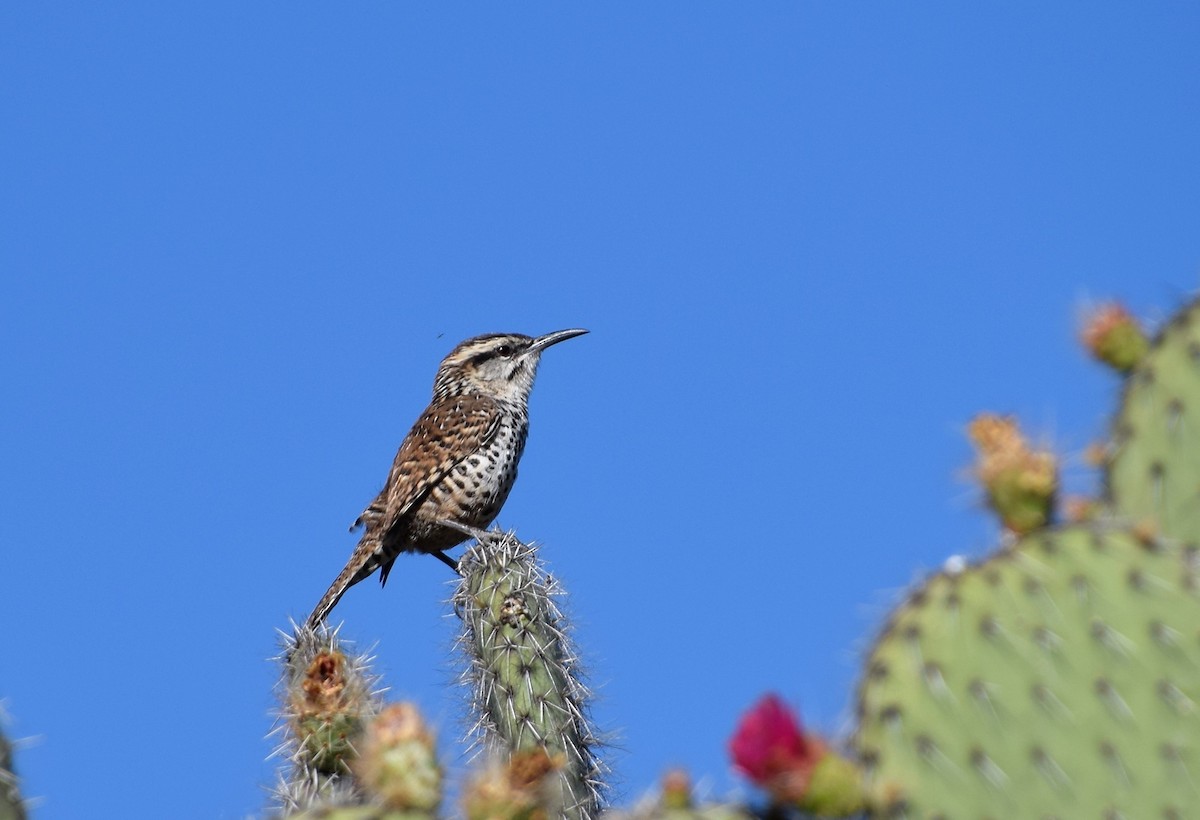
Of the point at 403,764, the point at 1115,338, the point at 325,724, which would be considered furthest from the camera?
the point at 325,724

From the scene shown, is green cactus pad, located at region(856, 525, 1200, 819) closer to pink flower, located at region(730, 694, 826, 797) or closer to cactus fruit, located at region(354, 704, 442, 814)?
pink flower, located at region(730, 694, 826, 797)

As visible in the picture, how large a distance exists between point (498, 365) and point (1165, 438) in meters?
5.59

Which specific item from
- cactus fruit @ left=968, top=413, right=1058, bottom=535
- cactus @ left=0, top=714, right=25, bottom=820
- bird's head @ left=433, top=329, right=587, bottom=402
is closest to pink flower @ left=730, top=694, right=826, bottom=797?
cactus fruit @ left=968, top=413, right=1058, bottom=535

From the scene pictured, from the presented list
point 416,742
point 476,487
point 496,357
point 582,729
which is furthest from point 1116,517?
point 496,357

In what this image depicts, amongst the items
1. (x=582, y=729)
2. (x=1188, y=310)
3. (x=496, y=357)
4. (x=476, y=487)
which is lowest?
(x=1188, y=310)

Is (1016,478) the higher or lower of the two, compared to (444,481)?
lower

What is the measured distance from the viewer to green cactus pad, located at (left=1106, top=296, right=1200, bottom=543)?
252 cm

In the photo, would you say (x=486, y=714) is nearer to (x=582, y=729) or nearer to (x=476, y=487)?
(x=582, y=729)

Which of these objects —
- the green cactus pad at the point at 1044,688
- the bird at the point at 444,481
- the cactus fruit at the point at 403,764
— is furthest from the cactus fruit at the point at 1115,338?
the bird at the point at 444,481

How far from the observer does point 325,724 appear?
→ 3.23 meters

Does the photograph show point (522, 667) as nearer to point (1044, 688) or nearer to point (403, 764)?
point (403, 764)

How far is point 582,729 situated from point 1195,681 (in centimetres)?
250

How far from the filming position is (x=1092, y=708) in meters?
2.14

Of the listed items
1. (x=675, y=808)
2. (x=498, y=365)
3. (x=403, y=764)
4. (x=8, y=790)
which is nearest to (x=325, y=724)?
(x=8, y=790)
